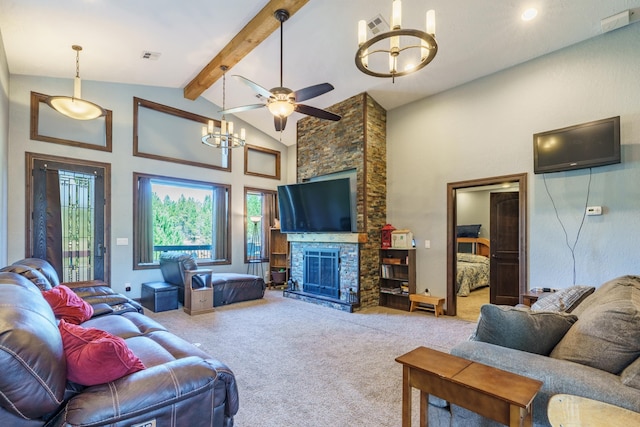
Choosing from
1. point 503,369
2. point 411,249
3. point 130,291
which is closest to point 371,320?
point 411,249

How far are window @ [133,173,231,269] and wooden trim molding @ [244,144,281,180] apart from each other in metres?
0.80

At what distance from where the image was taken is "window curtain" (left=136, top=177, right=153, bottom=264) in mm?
5836

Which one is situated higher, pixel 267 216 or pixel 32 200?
pixel 32 200

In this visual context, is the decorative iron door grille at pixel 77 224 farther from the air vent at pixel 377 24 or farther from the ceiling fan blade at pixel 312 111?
the air vent at pixel 377 24

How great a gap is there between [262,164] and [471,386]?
281 inches

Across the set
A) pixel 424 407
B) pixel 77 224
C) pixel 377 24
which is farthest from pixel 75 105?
pixel 424 407

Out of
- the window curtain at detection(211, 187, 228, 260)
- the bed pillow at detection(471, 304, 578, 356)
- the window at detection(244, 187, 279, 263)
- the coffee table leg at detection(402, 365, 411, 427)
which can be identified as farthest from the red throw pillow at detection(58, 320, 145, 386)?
the window at detection(244, 187, 279, 263)

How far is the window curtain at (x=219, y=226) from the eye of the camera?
6961mm

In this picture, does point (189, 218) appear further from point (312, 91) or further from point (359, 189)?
point (312, 91)

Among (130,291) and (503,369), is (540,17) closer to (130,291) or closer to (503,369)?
(503,369)

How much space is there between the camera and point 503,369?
5.10 feet

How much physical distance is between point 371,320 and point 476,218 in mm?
5451

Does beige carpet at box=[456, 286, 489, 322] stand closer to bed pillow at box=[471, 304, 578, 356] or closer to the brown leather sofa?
bed pillow at box=[471, 304, 578, 356]

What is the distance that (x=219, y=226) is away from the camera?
698cm
